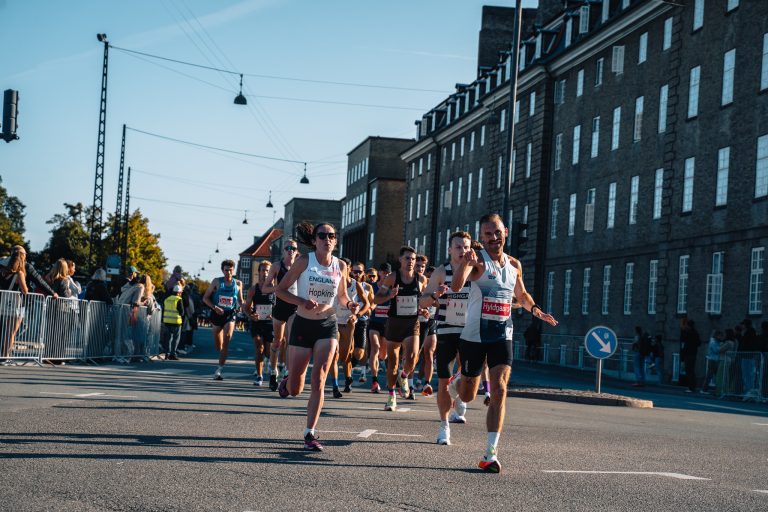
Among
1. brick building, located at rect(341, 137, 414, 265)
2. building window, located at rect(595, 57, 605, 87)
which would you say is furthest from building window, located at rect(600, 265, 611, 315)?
brick building, located at rect(341, 137, 414, 265)

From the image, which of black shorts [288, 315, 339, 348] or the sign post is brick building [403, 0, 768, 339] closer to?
the sign post

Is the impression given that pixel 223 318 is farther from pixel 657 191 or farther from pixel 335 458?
pixel 657 191

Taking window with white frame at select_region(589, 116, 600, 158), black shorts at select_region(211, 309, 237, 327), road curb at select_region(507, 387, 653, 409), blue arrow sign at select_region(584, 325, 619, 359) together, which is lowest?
road curb at select_region(507, 387, 653, 409)

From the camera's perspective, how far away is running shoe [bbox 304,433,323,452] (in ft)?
31.8


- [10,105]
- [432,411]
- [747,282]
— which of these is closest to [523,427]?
[432,411]

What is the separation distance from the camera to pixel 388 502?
23.5ft

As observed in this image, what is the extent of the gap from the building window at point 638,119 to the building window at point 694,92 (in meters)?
4.31

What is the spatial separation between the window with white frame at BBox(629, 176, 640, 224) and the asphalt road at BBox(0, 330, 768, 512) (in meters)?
27.3

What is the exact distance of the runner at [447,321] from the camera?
10930mm

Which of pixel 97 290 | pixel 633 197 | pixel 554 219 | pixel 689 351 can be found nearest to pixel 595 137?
pixel 633 197

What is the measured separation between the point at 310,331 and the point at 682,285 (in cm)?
2994

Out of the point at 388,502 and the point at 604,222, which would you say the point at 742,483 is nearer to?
the point at 388,502

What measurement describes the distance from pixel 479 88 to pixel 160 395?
176 ft

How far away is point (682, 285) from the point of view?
3847 cm
